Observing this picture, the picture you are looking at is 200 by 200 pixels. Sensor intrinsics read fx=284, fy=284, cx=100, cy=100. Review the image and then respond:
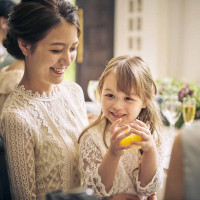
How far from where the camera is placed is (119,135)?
3.99ft

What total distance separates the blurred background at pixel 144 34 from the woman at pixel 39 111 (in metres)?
5.16

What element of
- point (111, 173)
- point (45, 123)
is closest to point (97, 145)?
point (111, 173)

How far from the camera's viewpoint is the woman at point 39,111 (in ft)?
4.55

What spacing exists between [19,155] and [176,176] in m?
0.83

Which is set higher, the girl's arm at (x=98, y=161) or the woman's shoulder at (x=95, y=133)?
the woman's shoulder at (x=95, y=133)

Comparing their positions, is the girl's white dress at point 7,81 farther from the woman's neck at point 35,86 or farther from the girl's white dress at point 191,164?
the girl's white dress at point 191,164

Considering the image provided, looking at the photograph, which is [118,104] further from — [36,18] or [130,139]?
[36,18]

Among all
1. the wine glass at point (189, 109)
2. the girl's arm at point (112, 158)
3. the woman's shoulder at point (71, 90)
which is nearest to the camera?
the girl's arm at point (112, 158)

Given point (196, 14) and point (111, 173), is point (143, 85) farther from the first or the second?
point (196, 14)

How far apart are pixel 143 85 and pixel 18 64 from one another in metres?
1.11

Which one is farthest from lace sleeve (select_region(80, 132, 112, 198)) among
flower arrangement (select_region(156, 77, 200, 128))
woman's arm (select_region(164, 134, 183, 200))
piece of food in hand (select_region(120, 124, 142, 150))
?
flower arrangement (select_region(156, 77, 200, 128))

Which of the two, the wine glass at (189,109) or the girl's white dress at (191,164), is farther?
the wine glass at (189,109)

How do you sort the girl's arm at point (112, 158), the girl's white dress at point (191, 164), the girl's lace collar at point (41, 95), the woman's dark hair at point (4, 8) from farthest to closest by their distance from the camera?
the woman's dark hair at point (4, 8) → the girl's lace collar at point (41, 95) → the girl's arm at point (112, 158) → the girl's white dress at point (191, 164)

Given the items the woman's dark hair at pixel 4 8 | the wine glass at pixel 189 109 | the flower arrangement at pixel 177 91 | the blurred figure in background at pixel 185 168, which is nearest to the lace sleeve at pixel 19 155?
the blurred figure in background at pixel 185 168
